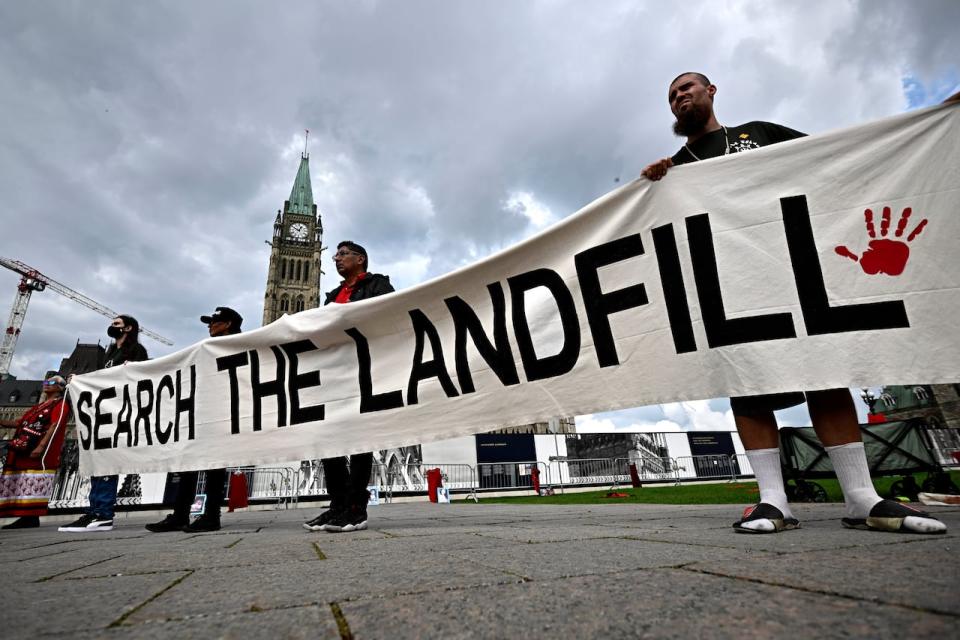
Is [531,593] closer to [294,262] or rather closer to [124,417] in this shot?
[124,417]

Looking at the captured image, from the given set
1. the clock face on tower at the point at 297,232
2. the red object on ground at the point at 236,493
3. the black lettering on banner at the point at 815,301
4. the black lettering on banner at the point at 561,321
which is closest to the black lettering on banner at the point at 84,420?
the black lettering on banner at the point at 561,321

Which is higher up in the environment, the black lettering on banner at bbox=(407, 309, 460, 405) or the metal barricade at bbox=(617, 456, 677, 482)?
the black lettering on banner at bbox=(407, 309, 460, 405)

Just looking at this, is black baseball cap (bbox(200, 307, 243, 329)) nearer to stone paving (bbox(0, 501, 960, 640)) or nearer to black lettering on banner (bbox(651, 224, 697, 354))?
stone paving (bbox(0, 501, 960, 640))

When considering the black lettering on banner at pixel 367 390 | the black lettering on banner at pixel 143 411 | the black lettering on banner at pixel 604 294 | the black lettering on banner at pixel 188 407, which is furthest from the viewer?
the black lettering on banner at pixel 143 411

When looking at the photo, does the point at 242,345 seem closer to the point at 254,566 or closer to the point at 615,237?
the point at 254,566

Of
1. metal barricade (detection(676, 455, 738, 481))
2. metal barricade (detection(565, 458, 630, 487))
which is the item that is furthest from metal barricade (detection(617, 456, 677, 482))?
metal barricade (detection(565, 458, 630, 487))


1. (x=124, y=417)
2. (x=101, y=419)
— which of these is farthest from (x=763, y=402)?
(x=101, y=419)

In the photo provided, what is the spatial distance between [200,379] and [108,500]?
5.80 feet

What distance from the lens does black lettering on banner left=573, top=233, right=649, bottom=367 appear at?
2670 millimetres

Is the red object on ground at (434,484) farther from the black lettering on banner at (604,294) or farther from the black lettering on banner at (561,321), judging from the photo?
the black lettering on banner at (604,294)

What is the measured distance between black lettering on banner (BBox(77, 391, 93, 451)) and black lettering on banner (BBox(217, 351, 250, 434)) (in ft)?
6.32

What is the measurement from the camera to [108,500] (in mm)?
4633

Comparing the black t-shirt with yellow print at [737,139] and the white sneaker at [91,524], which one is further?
the white sneaker at [91,524]

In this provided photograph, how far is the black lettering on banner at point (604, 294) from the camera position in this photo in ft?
8.76
